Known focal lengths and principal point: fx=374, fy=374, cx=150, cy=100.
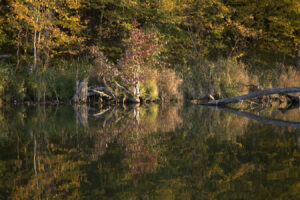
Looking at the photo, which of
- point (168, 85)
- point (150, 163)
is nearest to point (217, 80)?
point (168, 85)

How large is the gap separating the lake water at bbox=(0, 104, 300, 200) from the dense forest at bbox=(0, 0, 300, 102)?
8.91 m

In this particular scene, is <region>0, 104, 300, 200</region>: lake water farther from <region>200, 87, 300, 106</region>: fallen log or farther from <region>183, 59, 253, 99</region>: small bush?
<region>183, 59, 253, 99</region>: small bush

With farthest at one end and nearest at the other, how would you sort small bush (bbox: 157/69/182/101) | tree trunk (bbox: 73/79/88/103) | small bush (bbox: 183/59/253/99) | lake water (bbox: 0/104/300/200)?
small bush (bbox: 157/69/182/101), small bush (bbox: 183/59/253/99), tree trunk (bbox: 73/79/88/103), lake water (bbox: 0/104/300/200)

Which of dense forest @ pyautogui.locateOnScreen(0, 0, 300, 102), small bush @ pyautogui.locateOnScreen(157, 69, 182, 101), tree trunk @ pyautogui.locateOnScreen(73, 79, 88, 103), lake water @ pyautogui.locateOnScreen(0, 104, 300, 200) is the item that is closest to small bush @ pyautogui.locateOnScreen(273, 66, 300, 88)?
dense forest @ pyautogui.locateOnScreen(0, 0, 300, 102)

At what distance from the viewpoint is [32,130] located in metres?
6.44

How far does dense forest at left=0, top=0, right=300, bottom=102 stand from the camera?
15219mm

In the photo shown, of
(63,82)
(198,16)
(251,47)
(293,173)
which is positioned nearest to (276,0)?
(251,47)

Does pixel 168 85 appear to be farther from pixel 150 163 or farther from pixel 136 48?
pixel 150 163

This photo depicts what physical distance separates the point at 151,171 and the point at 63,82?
508 inches

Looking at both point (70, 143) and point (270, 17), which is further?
point (270, 17)

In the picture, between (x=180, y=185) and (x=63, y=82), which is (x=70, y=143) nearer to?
(x=180, y=185)

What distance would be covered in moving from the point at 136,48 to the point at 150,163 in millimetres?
11445

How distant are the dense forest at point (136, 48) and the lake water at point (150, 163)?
891 cm

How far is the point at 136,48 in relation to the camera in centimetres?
1483
